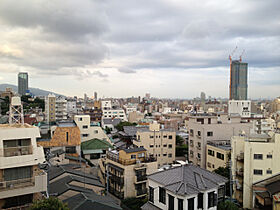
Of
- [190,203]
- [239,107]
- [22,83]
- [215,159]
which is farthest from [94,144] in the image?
[22,83]

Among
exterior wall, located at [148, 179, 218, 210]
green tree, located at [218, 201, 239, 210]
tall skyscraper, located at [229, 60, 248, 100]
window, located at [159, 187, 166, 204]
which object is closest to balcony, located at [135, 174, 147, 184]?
exterior wall, located at [148, 179, 218, 210]

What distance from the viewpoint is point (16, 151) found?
9336 mm

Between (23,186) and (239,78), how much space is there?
15116cm

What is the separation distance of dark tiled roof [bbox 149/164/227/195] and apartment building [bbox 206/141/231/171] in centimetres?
677

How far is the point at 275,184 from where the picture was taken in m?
14.8

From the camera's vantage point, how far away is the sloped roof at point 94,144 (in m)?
28.2

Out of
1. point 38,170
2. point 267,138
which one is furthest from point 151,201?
point 267,138

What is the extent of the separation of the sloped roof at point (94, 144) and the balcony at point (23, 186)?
18883mm

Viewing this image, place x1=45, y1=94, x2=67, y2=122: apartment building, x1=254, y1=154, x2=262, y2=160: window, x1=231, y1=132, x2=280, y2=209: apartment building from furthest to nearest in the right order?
1. x1=45, y1=94, x2=67, y2=122: apartment building
2. x1=254, y1=154, x2=262, y2=160: window
3. x1=231, y1=132, x2=280, y2=209: apartment building

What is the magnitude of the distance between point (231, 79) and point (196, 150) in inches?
5248

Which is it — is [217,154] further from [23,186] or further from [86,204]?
[23,186]

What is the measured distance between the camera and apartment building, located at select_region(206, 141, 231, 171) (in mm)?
19525

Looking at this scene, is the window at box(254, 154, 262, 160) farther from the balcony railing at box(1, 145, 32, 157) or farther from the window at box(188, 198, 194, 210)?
the balcony railing at box(1, 145, 32, 157)

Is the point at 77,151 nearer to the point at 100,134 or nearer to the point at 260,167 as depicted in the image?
the point at 100,134
